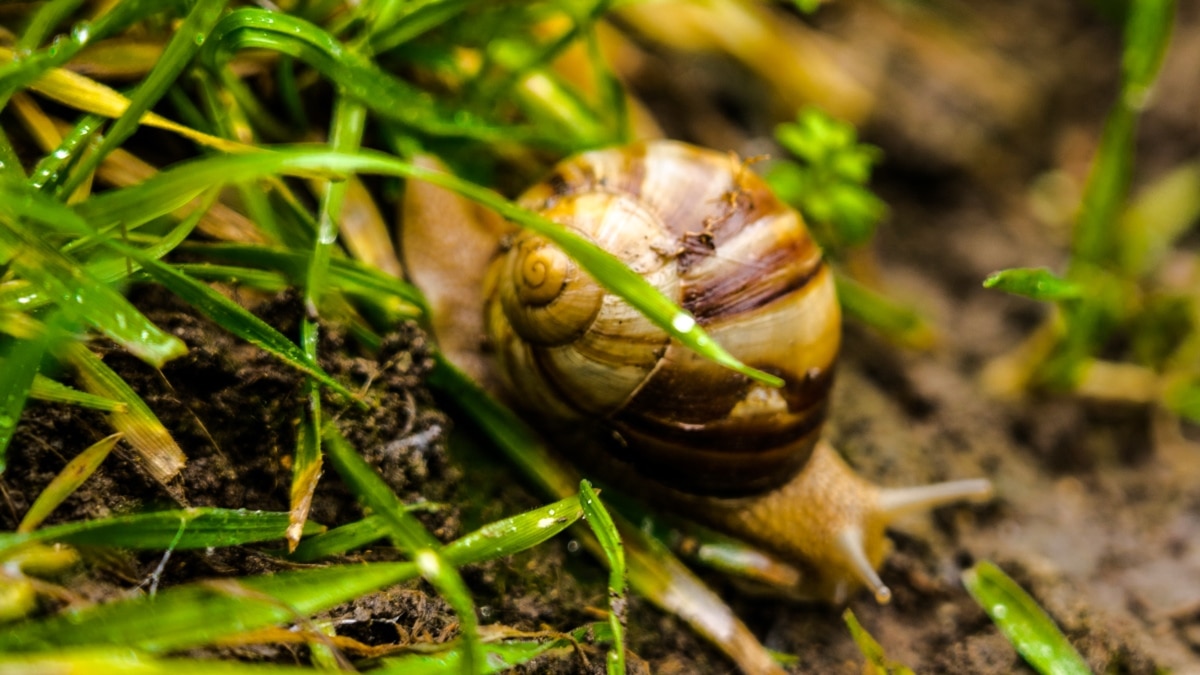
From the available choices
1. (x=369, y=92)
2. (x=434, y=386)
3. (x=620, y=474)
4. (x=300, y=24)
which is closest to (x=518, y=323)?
(x=434, y=386)

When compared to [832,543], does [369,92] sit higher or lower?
higher

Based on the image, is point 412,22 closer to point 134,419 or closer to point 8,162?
point 8,162

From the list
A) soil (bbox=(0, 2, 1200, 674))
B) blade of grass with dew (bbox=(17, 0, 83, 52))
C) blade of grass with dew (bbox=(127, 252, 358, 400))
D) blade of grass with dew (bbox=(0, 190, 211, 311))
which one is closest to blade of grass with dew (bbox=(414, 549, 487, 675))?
soil (bbox=(0, 2, 1200, 674))

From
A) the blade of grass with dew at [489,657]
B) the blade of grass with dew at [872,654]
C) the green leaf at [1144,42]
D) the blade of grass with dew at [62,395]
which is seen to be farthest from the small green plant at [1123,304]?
the blade of grass with dew at [62,395]

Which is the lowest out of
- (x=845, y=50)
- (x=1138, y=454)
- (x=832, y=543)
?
(x=1138, y=454)

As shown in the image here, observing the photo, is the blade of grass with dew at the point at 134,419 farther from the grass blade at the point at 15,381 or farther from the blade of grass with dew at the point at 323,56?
the blade of grass with dew at the point at 323,56

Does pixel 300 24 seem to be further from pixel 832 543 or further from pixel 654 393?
pixel 832 543
